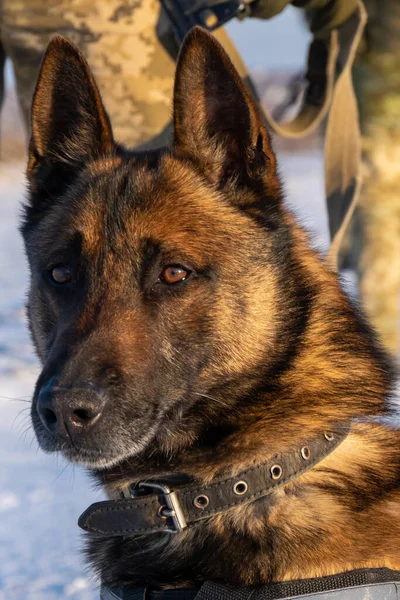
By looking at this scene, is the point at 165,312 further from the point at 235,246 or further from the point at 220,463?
the point at 220,463

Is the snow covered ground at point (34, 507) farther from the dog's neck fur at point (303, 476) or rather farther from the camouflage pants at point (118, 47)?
the camouflage pants at point (118, 47)

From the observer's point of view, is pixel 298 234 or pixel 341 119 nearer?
pixel 298 234

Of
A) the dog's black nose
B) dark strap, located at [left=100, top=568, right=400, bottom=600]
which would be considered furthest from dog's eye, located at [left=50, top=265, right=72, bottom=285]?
dark strap, located at [left=100, top=568, right=400, bottom=600]

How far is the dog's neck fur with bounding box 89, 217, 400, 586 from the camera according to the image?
79.2 inches

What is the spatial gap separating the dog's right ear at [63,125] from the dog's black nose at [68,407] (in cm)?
81

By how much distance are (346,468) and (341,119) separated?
6.38 ft

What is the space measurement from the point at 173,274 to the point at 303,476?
631 mm

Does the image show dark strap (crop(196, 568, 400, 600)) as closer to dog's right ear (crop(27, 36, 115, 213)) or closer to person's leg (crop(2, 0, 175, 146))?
dog's right ear (crop(27, 36, 115, 213))

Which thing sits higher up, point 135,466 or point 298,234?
point 298,234

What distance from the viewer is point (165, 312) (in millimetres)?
2152

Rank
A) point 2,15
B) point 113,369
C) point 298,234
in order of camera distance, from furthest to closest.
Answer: point 2,15 < point 298,234 < point 113,369

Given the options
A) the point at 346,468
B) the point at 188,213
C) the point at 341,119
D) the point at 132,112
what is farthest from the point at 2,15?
the point at 346,468

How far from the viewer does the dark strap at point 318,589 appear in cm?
189

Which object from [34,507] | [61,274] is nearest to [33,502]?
[34,507]
